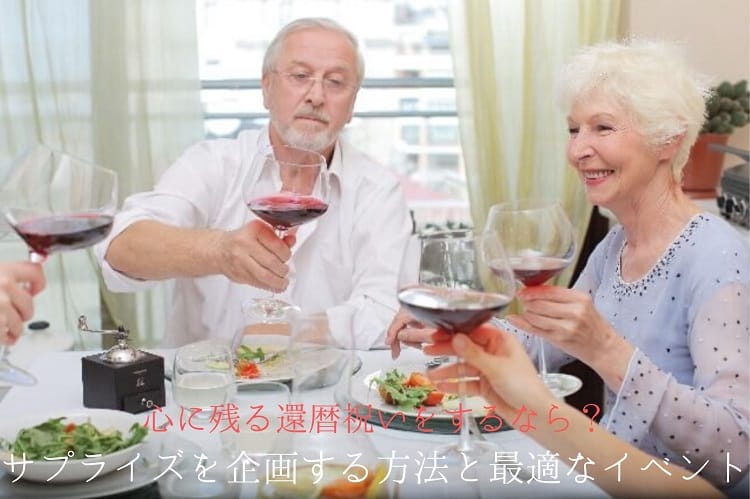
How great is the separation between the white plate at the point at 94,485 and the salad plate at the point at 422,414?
0.37 m

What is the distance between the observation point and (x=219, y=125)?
3.71m

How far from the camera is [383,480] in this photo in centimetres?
112

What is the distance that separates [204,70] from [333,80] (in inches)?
48.7

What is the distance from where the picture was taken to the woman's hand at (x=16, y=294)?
1.27 metres

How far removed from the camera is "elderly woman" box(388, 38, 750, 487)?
1491mm

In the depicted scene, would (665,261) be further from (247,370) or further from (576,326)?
(247,370)

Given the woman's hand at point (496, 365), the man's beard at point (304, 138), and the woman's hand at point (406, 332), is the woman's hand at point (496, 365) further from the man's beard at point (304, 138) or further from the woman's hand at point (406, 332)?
the man's beard at point (304, 138)

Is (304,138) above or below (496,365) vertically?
above

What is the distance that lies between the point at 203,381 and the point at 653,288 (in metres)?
0.80

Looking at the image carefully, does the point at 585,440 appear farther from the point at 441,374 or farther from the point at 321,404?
the point at 321,404

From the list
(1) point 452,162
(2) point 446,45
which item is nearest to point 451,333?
(2) point 446,45

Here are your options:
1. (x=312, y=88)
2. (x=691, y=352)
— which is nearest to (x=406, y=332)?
(x=691, y=352)

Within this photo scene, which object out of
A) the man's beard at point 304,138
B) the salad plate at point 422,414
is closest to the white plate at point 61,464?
the salad plate at point 422,414

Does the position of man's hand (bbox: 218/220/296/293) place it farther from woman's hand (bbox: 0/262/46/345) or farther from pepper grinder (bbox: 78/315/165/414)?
woman's hand (bbox: 0/262/46/345)
